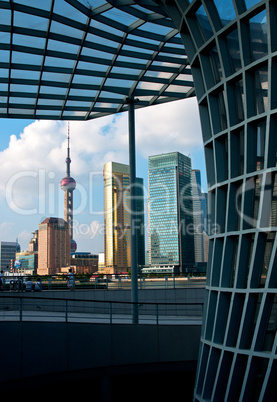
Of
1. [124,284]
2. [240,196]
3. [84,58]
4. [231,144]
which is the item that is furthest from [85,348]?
[84,58]

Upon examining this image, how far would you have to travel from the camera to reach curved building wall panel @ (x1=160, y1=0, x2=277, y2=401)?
31.8 feet

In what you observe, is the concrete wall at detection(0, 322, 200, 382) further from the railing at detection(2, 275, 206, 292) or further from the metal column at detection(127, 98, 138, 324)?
the railing at detection(2, 275, 206, 292)

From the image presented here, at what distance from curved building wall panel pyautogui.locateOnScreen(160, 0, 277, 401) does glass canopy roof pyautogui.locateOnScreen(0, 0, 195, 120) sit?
4721 millimetres

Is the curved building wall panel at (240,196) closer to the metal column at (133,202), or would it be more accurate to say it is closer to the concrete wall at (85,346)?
the concrete wall at (85,346)

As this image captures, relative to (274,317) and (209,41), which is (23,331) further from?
(209,41)

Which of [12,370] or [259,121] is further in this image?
[12,370]

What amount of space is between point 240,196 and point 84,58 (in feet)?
34.7

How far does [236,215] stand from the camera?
10984 millimetres

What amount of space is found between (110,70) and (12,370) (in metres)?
13.1

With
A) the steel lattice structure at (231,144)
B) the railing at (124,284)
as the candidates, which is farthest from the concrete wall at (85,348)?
the railing at (124,284)

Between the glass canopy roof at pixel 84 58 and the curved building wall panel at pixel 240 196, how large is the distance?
4721mm

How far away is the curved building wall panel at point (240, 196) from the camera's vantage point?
9.69 meters

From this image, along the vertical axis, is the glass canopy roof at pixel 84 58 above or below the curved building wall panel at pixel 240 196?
above

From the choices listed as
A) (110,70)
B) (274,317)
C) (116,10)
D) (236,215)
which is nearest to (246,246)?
(236,215)
